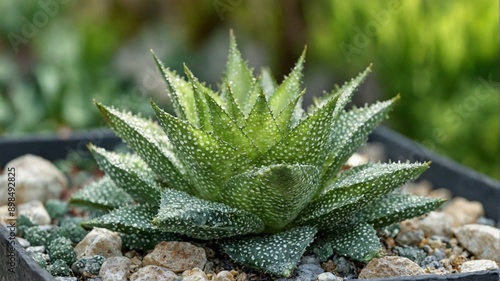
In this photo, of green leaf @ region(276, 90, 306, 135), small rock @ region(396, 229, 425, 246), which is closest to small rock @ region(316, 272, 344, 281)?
green leaf @ region(276, 90, 306, 135)

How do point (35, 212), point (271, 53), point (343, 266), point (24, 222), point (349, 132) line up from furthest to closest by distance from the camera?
point (271, 53), point (35, 212), point (24, 222), point (349, 132), point (343, 266)

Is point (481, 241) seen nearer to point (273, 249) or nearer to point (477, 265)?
point (477, 265)

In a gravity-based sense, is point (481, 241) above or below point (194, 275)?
above

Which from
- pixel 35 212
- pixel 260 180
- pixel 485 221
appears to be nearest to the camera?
pixel 260 180

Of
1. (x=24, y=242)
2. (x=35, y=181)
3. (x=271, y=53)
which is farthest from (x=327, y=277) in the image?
(x=271, y=53)

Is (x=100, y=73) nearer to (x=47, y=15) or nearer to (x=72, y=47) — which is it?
(x=72, y=47)

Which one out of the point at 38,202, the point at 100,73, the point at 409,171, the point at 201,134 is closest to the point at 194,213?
the point at 201,134

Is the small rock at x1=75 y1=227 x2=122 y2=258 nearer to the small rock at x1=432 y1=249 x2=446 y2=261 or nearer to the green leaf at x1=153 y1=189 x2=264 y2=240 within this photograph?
the green leaf at x1=153 y1=189 x2=264 y2=240
